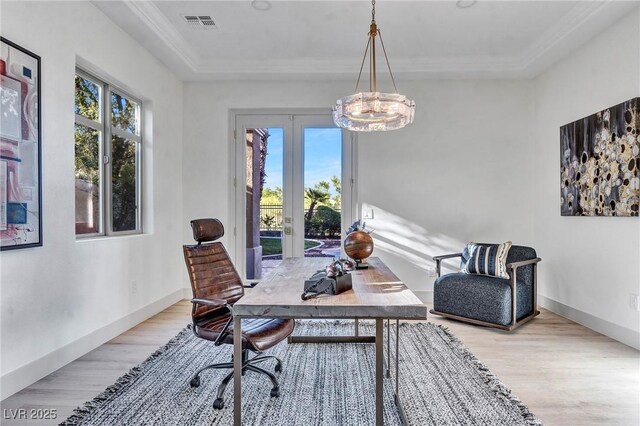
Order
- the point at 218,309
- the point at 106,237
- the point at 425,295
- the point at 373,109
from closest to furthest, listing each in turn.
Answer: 1. the point at 373,109
2. the point at 218,309
3. the point at 106,237
4. the point at 425,295

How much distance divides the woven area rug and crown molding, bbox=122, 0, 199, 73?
9.35 ft

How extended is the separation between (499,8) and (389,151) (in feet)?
6.19

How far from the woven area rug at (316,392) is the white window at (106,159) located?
1.34m

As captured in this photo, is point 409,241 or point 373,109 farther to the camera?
point 409,241

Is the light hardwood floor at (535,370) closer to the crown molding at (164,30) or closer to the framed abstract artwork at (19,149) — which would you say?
the framed abstract artwork at (19,149)

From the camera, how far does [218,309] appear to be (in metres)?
2.51

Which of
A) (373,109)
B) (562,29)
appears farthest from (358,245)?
Result: (562,29)

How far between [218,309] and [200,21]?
272 centimetres

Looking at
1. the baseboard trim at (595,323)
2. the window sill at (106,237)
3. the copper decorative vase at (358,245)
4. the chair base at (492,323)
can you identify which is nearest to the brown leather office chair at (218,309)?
the copper decorative vase at (358,245)

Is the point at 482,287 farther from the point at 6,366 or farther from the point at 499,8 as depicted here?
the point at 6,366

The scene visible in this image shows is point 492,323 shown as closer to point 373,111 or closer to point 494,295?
point 494,295

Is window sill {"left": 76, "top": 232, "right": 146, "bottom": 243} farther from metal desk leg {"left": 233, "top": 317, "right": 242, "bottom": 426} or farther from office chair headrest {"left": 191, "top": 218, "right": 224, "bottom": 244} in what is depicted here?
metal desk leg {"left": 233, "top": 317, "right": 242, "bottom": 426}

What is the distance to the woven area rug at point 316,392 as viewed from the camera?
2.01 metres

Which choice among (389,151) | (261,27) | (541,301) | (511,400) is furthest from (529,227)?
(261,27)
